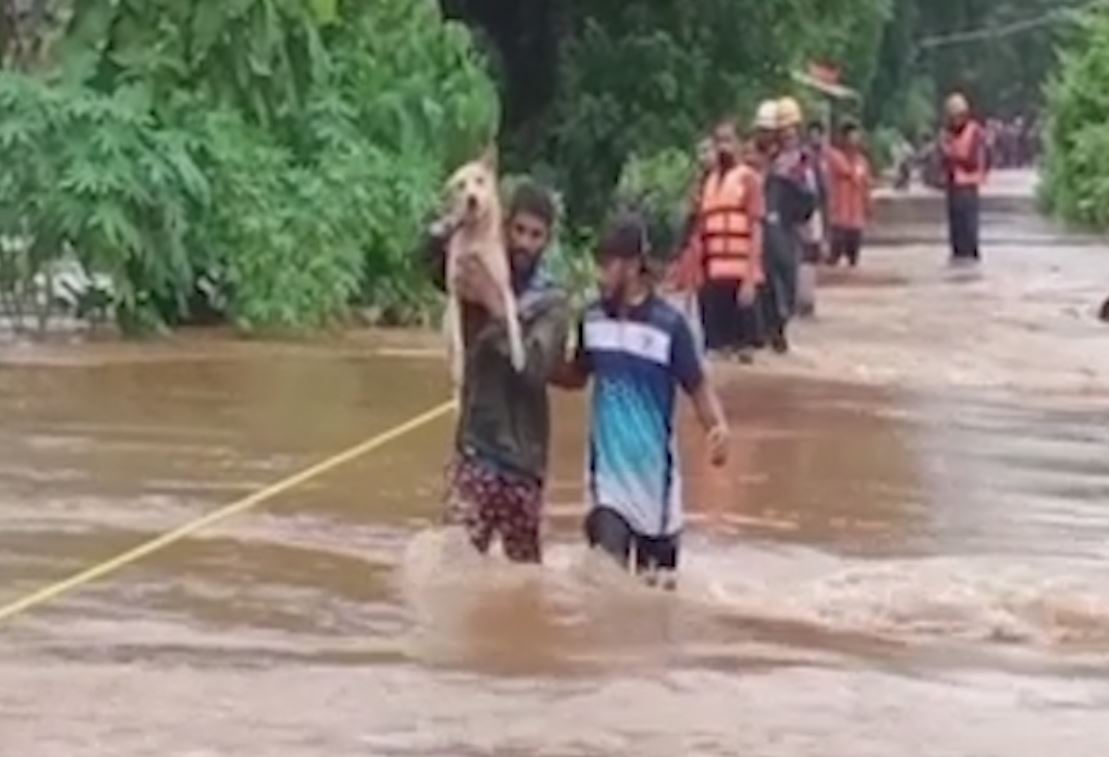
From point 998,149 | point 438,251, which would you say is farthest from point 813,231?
point 998,149

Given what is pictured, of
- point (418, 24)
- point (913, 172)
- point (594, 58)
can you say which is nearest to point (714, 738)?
point (418, 24)

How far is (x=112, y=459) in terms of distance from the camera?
15.1m

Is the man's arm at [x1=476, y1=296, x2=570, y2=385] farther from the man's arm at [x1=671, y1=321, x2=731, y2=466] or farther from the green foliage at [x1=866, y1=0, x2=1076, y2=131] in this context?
the green foliage at [x1=866, y1=0, x2=1076, y2=131]

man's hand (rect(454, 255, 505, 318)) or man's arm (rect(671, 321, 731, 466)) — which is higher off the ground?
man's hand (rect(454, 255, 505, 318))

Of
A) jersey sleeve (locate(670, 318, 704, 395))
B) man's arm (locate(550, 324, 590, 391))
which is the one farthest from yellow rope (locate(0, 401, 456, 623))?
jersey sleeve (locate(670, 318, 704, 395))

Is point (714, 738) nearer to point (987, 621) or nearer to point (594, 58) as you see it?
point (987, 621)

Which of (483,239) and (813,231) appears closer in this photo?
(483,239)

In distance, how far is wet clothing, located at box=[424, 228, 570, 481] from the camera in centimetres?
1164

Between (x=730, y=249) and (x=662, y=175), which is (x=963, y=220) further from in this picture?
(x=730, y=249)

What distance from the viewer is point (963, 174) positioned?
36.9m

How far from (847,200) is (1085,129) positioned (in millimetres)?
11793

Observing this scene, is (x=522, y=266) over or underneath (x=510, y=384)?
over

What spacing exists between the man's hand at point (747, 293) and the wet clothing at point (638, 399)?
10.2 metres

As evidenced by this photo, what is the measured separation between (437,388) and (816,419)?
7.25 ft
